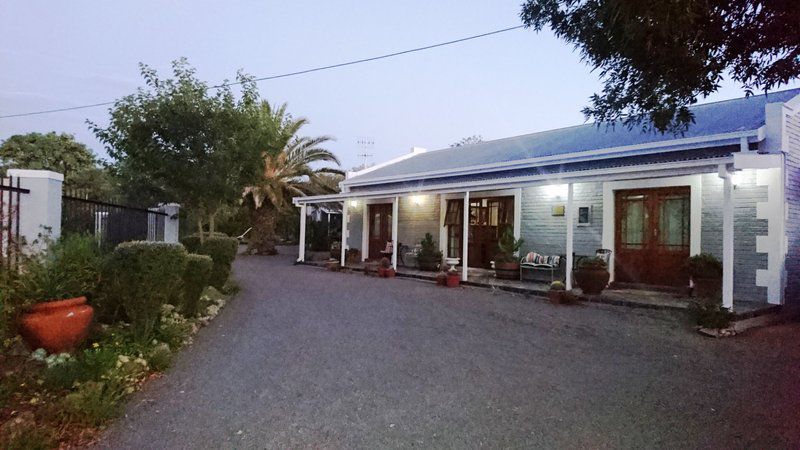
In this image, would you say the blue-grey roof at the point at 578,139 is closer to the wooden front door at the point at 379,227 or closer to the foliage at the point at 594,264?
the wooden front door at the point at 379,227

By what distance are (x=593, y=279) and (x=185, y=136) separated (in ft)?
28.7

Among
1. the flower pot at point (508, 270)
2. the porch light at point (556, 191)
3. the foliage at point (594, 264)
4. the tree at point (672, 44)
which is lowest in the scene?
the flower pot at point (508, 270)

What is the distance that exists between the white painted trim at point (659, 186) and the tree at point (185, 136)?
8150 millimetres

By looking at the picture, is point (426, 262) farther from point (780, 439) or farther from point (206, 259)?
point (780, 439)

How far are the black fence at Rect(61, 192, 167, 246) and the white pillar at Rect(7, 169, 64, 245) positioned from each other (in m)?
0.75

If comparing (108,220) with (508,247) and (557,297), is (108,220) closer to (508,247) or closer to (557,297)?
(557,297)

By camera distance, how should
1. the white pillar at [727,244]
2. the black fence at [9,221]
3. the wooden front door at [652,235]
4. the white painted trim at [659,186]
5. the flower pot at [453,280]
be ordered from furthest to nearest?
the flower pot at [453,280], the wooden front door at [652,235], the white painted trim at [659,186], the white pillar at [727,244], the black fence at [9,221]

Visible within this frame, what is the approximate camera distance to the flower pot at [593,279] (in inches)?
368

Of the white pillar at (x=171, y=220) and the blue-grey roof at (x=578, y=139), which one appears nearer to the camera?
the blue-grey roof at (x=578, y=139)

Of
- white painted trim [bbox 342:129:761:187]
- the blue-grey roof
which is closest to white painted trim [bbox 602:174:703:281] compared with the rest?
white painted trim [bbox 342:129:761:187]

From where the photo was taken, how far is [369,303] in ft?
29.9

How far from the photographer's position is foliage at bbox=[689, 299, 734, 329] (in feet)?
22.3

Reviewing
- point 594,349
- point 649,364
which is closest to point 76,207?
point 594,349

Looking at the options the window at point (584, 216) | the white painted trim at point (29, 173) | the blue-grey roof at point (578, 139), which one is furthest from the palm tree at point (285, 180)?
the white painted trim at point (29, 173)
